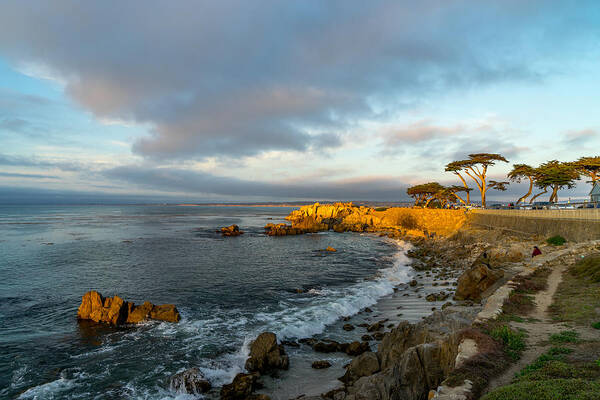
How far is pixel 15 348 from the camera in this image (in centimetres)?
1483

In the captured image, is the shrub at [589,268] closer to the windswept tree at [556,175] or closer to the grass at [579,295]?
the grass at [579,295]

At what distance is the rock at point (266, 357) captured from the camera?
41.2 ft

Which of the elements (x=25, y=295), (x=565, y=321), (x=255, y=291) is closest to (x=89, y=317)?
(x=25, y=295)

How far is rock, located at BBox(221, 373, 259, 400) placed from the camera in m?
10.7

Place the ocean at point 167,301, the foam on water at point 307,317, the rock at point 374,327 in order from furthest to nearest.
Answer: the rock at point 374,327 < the foam on water at point 307,317 < the ocean at point 167,301

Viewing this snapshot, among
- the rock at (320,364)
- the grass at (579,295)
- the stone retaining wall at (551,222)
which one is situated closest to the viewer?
the grass at (579,295)

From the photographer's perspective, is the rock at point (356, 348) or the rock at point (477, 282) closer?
the rock at point (356, 348)

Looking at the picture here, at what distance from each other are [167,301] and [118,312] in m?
4.29

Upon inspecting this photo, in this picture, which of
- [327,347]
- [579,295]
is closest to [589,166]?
[579,295]

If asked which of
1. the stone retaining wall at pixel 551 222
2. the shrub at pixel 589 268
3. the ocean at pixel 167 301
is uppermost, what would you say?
the stone retaining wall at pixel 551 222

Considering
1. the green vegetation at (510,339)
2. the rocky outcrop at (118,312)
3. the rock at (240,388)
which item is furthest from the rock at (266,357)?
the green vegetation at (510,339)

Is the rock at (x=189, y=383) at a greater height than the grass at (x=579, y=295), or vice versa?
the grass at (x=579, y=295)

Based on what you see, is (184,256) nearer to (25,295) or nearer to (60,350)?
(25,295)

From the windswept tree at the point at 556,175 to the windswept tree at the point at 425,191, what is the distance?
2987 cm
